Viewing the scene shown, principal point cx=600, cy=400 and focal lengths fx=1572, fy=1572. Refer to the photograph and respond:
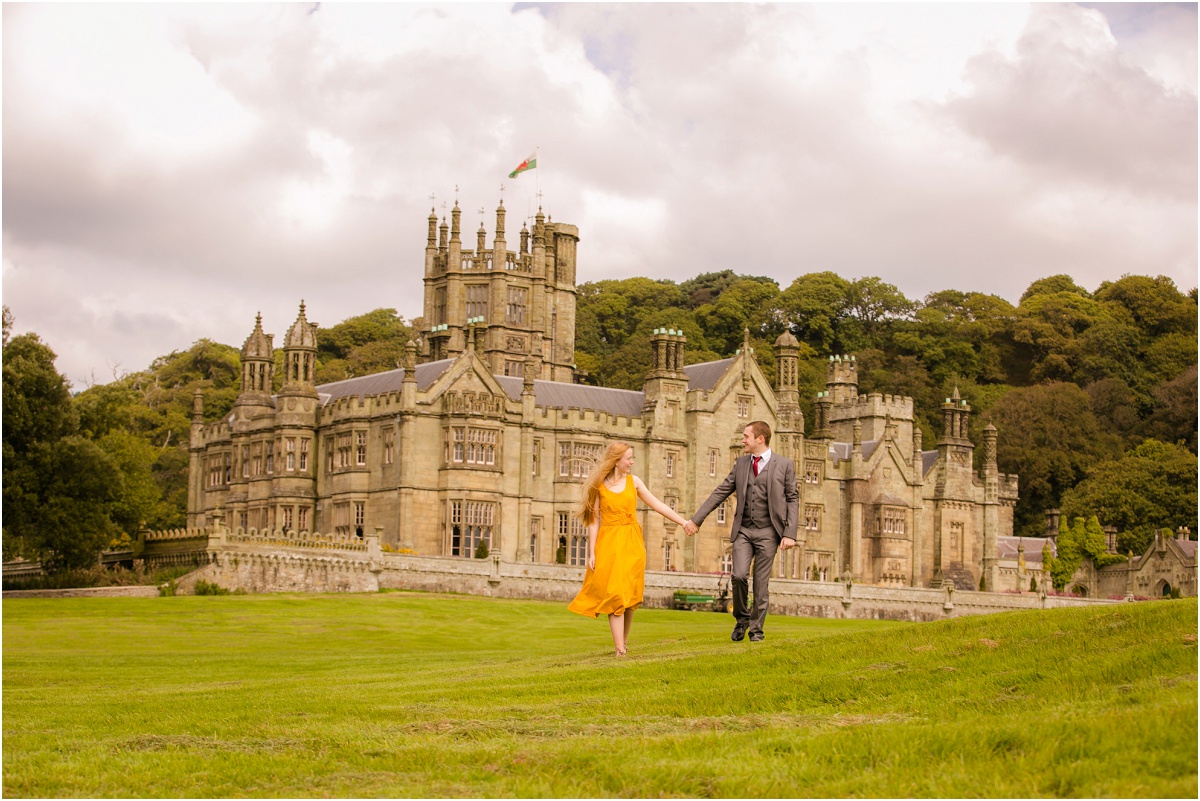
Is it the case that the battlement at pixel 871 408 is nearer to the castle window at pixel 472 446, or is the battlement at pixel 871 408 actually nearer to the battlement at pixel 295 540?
the castle window at pixel 472 446

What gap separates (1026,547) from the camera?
3536 inches

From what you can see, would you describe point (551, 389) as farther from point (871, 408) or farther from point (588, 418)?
point (871, 408)

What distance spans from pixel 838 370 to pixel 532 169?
20689mm

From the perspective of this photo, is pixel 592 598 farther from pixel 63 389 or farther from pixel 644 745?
pixel 63 389

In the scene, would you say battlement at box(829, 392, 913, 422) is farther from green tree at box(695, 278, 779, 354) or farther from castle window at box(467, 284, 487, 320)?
green tree at box(695, 278, 779, 354)

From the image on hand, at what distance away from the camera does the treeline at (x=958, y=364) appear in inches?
3561

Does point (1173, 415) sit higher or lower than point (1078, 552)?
higher

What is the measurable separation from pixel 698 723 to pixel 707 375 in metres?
60.7

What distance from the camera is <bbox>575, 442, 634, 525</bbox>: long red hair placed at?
18.2 metres

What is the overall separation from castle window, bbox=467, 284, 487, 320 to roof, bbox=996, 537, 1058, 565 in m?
31.3

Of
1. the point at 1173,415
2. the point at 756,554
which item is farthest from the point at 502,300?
the point at 756,554

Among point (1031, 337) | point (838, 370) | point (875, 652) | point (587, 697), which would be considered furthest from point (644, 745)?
point (1031, 337)

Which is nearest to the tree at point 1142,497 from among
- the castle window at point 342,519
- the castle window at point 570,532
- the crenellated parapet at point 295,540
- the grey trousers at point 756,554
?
the castle window at point 570,532

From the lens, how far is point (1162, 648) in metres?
14.7
